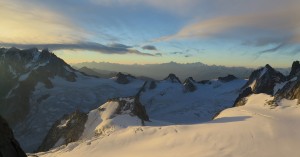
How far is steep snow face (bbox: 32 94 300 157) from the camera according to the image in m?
43.2

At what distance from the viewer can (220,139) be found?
4731 cm

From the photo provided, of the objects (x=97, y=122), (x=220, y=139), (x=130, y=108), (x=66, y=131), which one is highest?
(x=220, y=139)

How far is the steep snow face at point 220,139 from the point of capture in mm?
43219

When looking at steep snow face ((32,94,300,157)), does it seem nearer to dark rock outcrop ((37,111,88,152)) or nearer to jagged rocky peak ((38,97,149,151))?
jagged rocky peak ((38,97,149,151))

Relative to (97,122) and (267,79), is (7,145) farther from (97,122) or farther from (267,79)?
(267,79)


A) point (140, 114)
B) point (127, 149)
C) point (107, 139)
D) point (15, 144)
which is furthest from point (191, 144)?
point (140, 114)

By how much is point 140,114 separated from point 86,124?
11.3 m

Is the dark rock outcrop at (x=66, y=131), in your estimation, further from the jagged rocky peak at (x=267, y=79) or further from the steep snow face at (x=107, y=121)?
the jagged rocky peak at (x=267, y=79)

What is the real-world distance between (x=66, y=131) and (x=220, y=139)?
147 ft

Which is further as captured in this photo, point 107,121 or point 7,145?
point 107,121

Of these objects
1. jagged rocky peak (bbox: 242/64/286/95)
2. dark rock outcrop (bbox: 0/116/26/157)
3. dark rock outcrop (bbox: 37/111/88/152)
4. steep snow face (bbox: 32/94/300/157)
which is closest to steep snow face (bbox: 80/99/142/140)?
dark rock outcrop (bbox: 37/111/88/152)

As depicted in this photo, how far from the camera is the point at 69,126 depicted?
275 ft

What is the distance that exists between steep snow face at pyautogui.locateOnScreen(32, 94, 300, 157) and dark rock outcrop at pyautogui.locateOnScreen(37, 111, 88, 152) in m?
12.7

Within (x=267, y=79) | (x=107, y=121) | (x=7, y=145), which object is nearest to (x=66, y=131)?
(x=107, y=121)
